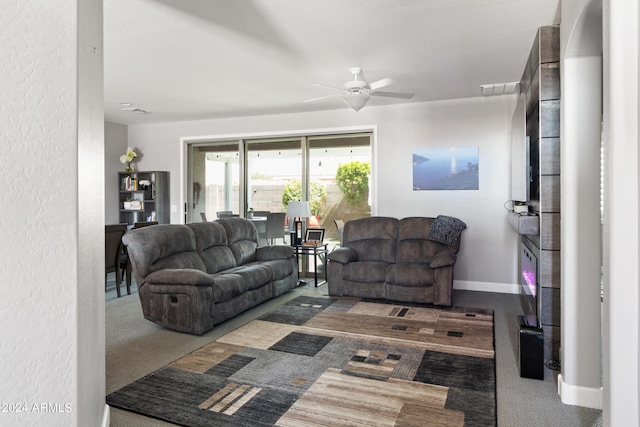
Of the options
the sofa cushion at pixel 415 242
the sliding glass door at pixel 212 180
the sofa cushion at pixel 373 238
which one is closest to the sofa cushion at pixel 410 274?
the sofa cushion at pixel 415 242

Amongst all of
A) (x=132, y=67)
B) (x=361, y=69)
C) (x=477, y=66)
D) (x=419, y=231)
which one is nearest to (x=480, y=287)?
(x=419, y=231)

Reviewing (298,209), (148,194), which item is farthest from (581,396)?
(148,194)

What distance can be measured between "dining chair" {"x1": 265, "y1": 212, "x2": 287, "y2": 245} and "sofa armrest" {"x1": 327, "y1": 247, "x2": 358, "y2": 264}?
1.55m

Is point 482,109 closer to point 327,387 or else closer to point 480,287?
point 480,287

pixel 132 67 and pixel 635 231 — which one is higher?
pixel 132 67

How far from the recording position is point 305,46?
4.02 metres

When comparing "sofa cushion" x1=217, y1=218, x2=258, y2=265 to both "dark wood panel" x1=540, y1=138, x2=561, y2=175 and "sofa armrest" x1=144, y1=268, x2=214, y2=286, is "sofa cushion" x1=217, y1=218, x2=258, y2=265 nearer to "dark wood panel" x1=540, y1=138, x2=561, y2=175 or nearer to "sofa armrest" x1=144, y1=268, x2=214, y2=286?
"sofa armrest" x1=144, y1=268, x2=214, y2=286

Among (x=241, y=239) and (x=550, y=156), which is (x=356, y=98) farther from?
(x=241, y=239)

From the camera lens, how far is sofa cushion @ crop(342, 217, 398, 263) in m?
5.75

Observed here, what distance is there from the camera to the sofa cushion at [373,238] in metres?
5.75

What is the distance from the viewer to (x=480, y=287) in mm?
6059

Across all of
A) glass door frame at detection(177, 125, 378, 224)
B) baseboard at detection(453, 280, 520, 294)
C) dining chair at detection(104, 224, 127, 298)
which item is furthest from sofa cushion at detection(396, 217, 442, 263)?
dining chair at detection(104, 224, 127, 298)
